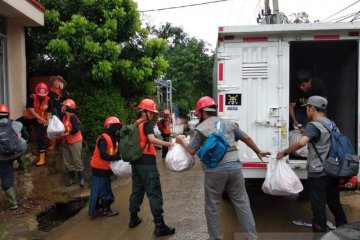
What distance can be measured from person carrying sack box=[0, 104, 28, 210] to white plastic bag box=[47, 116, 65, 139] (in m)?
0.79

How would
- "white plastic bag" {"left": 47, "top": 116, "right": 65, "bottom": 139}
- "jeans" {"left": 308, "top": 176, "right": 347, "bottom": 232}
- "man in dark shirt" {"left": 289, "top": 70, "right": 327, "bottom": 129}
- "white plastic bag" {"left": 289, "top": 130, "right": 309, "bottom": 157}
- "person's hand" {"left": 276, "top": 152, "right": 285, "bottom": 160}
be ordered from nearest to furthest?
"jeans" {"left": 308, "top": 176, "right": 347, "bottom": 232} → "person's hand" {"left": 276, "top": 152, "right": 285, "bottom": 160} → "white plastic bag" {"left": 289, "top": 130, "right": 309, "bottom": 157} → "man in dark shirt" {"left": 289, "top": 70, "right": 327, "bottom": 129} → "white plastic bag" {"left": 47, "top": 116, "right": 65, "bottom": 139}

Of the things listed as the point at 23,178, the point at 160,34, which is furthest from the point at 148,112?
the point at 160,34

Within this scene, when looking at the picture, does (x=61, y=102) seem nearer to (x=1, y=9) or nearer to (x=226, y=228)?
(x=1, y=9)

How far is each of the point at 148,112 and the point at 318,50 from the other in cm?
354

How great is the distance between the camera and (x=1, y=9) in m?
8.00

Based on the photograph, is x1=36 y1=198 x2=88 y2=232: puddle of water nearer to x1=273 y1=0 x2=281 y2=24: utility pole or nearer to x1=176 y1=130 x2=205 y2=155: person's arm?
x1=176 y1=130 x2=205 y2=155: person's arm

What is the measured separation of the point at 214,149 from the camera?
4.40 m

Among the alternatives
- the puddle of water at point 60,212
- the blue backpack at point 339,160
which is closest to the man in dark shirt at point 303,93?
the blue backpack at point 339,160

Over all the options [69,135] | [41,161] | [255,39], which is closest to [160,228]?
[255,39]

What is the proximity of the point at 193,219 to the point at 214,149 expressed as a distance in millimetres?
2101

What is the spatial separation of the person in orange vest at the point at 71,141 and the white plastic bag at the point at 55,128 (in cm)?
21

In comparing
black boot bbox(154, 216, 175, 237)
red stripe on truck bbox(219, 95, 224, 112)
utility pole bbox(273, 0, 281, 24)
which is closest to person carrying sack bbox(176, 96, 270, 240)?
red stripe on truck bbox(219, 95, 224, 112)

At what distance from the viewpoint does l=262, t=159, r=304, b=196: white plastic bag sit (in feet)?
15.8

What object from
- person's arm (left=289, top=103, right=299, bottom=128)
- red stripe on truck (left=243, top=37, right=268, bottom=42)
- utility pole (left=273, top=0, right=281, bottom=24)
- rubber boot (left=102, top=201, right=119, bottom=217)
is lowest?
rubber boot (left=102, top=201, right=119, bottom=217)
